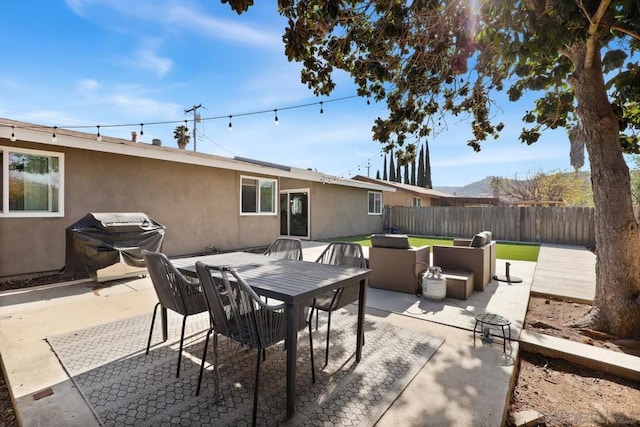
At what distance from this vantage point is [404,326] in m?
3.66

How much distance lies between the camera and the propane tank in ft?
15.0

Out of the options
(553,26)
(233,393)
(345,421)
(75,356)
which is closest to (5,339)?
(75,356)

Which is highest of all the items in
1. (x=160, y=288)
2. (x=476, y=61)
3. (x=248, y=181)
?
(x=476, y=61)

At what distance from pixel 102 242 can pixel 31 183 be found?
219 cm

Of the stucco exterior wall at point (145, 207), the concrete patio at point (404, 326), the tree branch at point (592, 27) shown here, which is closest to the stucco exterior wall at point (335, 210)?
the stucco exterior wall at point (145, 207)

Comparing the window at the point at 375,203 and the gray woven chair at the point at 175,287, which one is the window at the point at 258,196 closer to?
the gray woven chair at the point at 175,287

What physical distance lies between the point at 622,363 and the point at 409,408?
2173mm

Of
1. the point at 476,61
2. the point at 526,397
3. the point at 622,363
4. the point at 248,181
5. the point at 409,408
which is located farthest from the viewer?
the point at 248,181

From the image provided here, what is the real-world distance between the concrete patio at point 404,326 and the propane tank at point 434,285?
119 mm

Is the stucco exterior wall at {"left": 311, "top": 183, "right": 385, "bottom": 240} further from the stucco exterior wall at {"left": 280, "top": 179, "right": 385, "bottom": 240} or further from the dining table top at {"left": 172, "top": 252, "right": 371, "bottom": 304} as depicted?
the dining table top at {"left": 172, "top": 252, "right": 371, "bottom": 304}

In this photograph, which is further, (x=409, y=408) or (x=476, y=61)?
(x=476, y=61)

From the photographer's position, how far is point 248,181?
10.1m

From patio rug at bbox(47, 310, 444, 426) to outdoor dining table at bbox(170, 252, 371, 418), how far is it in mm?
241

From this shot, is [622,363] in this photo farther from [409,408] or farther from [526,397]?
[409,408]
